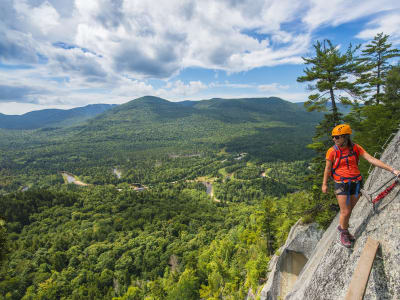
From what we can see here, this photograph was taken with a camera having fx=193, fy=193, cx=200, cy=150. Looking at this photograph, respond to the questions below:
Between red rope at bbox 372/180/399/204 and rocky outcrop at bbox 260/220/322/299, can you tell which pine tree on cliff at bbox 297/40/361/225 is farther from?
red rope at bbox 372/180/399/204

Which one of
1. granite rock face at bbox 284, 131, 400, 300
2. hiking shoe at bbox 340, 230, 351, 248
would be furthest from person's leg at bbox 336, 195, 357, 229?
granite rock face at bbox 284, 131, 400, 300

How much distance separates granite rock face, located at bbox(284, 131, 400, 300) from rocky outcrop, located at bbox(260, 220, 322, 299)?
10.4m

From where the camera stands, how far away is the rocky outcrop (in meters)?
15.9

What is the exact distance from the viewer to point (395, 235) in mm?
4965

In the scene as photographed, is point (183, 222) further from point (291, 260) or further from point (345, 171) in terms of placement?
point (345, 171)

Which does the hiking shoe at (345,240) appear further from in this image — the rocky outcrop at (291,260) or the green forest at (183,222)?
the rocky outcrop at (291,260)

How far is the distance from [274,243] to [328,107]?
19111 millimetres

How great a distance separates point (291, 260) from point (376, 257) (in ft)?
50.2

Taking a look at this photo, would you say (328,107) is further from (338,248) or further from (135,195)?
(135,195)

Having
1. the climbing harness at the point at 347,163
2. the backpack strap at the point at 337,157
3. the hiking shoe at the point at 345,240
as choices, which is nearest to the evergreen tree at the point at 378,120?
the climbing harness at the point at 347,163

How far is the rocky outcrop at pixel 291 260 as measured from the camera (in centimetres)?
1586

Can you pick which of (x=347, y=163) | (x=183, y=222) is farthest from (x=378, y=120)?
(x=183, y=222)

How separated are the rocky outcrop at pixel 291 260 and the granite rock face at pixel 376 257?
10403 mm

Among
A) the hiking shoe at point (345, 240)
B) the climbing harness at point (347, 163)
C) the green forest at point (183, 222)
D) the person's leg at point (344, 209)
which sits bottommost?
the green forest at point (183, 222)
